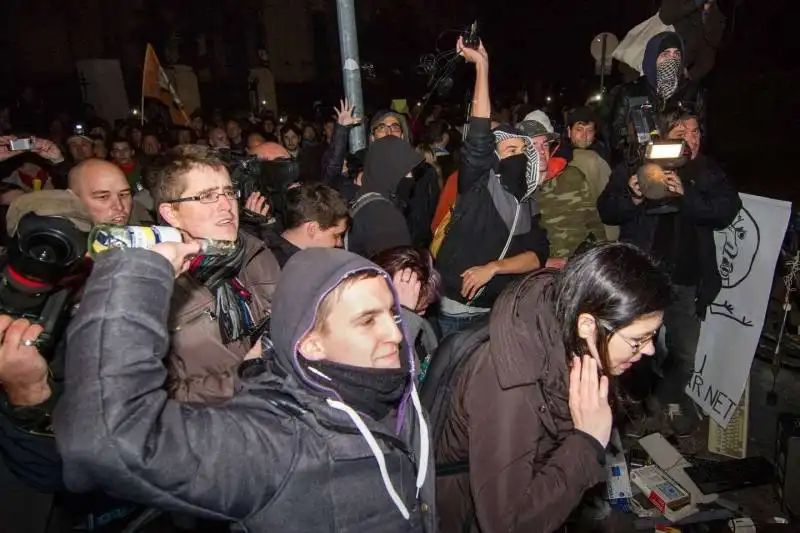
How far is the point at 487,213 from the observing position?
3.37 m

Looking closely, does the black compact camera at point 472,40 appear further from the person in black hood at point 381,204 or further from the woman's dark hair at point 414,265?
the woman's dark hair at point 414,265

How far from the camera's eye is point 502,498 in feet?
5.83

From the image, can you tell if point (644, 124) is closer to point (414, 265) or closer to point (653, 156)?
point (653, 156)

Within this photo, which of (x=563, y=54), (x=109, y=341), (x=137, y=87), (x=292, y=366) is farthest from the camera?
(x=563, y=54)

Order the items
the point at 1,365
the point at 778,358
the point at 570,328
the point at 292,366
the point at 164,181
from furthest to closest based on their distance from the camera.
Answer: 1. the point at 778,358
2. the point at 164,181
3. the point at 570,328
4. the point at 1,365
5. the point at 292,366

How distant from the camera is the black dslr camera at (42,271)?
4.71ft

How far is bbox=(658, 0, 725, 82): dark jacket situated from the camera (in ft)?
17.9

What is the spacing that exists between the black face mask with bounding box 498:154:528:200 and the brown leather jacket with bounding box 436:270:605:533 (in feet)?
5.03

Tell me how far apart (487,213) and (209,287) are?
1728 mm

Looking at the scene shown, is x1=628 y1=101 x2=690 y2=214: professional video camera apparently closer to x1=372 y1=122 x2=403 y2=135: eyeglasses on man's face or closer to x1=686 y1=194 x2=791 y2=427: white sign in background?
x1=686 y1=194 x2=791 y2=427: white sign in background

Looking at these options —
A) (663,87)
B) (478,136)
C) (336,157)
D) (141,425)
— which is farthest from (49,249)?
(663,87)

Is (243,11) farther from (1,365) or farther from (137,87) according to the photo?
(1,365)

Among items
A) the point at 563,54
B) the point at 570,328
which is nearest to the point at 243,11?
the point at 563,54

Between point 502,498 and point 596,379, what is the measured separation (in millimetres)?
494
